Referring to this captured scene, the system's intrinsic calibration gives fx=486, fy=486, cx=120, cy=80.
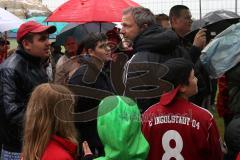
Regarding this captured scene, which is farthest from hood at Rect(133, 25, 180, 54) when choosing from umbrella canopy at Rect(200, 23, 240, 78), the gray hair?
umbrella canopy at Rect(200, 23, 240, 78)

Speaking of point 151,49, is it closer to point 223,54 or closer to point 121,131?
point 223,54

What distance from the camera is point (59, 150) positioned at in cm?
295

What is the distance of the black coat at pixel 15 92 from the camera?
13.0 feet

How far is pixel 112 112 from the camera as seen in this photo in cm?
Result: 274

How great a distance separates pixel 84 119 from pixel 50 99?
Result: 1344 millimetres

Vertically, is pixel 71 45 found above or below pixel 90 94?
below

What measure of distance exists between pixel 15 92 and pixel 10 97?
0.22 ft

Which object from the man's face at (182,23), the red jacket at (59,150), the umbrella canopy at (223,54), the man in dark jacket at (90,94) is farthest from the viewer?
the man's face at (182,23)

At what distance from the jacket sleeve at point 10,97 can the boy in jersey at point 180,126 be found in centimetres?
108

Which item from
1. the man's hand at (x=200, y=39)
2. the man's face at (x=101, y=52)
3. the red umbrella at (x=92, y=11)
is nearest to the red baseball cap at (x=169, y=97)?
the man's face at (x=101, y=52)

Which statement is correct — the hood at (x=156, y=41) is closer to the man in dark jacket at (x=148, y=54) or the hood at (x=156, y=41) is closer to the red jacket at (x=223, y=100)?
the man in dark jacket at (x=148, y=54)

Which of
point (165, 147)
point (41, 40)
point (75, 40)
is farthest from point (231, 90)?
point (75, 40)

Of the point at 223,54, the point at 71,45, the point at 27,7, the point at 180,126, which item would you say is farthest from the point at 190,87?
the point at 27,7

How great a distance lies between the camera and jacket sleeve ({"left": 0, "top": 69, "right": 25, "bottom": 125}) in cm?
394
